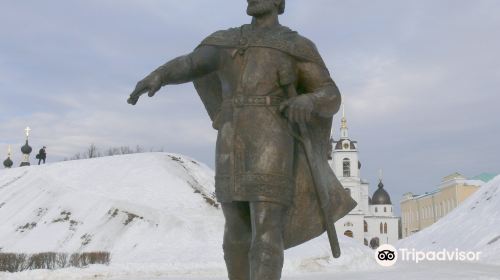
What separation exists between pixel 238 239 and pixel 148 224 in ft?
60.0

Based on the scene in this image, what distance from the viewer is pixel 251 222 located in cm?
355

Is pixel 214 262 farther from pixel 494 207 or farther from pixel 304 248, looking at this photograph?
pixel 494 207

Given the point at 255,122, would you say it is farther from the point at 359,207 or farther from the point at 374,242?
the point at 359,207

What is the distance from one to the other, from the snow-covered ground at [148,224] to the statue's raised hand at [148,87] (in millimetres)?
10329

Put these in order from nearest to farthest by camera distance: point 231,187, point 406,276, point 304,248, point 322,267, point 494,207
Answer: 1. point 231,187
2. point 406,276
3. point 322,267
4. point 304,248
5. point 494,207

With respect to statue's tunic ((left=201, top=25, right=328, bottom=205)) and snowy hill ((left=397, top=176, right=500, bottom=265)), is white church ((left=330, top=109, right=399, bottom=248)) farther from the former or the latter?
statue's tunic ((left=201, top=25, right=328, bottom=205))

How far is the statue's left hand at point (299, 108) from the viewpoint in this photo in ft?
11.0

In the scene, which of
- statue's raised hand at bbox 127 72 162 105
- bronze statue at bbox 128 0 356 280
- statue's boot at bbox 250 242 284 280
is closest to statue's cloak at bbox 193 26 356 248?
→ bronze statue at bbox 128 0 356 280

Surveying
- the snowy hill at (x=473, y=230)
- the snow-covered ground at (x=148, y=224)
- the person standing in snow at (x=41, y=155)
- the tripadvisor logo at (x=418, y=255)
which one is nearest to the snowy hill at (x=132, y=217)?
the snow-covered ground at (x=148, y=224)

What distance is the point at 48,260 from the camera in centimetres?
1777

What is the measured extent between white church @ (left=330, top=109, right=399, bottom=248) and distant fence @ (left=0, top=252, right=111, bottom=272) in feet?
180

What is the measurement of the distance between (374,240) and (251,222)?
70418mm

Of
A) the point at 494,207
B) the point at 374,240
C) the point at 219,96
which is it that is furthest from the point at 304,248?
the point at 374,240

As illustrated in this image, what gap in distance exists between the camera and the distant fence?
56.5 feet
